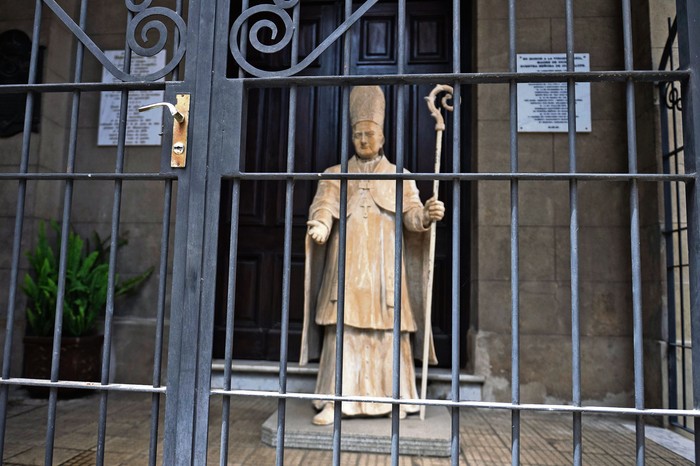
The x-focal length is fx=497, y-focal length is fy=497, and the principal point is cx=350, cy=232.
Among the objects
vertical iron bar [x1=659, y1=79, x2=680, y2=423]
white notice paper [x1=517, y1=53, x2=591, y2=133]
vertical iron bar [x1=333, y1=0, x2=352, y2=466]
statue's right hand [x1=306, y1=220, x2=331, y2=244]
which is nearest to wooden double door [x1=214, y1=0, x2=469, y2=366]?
white notice paper [x1=517, y1=53, x2=591, y2=133]

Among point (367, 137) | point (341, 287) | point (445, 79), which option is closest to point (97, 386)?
point (341, 287)

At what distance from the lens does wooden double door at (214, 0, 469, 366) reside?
180 inches

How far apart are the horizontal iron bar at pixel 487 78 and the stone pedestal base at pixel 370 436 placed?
2.12 meters

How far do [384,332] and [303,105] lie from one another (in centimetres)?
243

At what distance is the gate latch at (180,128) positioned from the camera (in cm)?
172

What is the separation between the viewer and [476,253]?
4266 mm

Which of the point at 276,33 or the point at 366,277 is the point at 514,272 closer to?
the point at 276,33

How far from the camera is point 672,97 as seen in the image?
3.47m

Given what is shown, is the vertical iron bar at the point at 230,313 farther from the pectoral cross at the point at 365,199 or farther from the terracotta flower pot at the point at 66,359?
the terracotta flower pot at the point at 66,359

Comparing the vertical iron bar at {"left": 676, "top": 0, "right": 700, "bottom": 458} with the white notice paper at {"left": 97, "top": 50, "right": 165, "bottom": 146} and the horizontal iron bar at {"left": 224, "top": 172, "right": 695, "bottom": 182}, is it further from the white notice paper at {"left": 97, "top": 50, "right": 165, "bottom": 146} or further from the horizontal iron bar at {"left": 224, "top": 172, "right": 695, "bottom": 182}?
the white notice paper at {"left": 97, "top": 50, "right": 165, "bottom": 146}

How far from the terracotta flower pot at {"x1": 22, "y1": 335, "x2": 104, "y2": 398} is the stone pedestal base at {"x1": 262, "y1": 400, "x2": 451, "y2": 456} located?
1.71 metres

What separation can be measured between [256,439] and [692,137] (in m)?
2.81

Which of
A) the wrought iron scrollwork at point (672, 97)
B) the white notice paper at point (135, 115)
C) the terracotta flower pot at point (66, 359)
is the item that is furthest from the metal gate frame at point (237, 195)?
the white notice paper at point (135, 115)

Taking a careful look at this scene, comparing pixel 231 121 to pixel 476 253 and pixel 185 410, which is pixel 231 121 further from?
pixel 476 253
